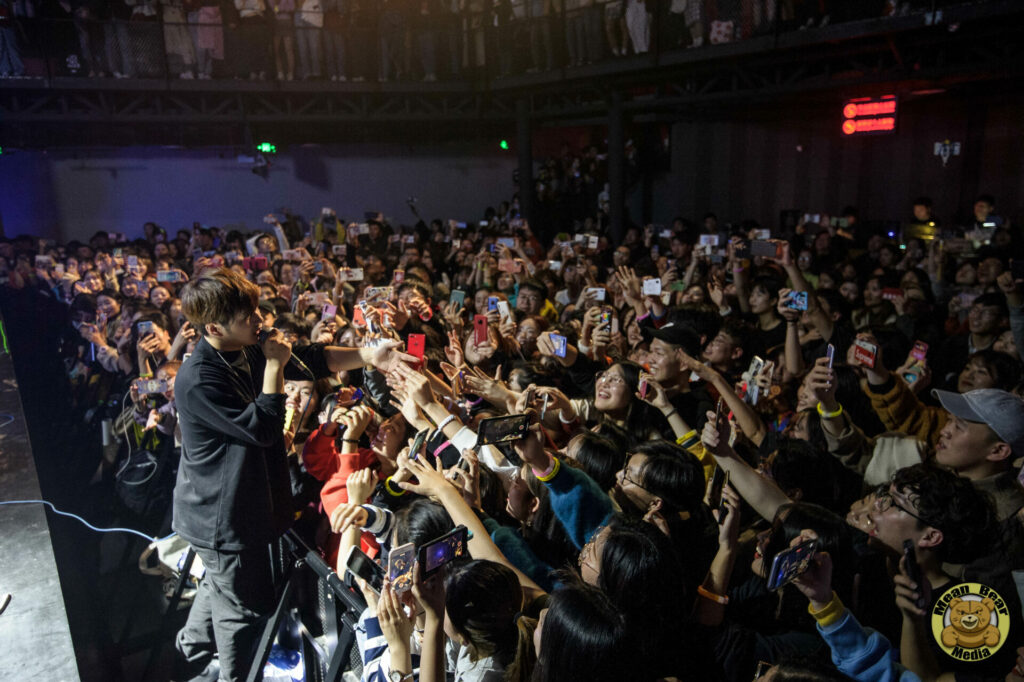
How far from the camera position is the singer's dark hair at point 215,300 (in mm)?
2479

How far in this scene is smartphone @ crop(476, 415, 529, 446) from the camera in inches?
90.0

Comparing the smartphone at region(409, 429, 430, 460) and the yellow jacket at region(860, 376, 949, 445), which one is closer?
the smartphone at region(409, 429, 430, 460)

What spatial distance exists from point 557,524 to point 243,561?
4.02 feet

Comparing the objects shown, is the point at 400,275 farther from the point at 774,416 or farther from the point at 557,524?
the point at 557,524

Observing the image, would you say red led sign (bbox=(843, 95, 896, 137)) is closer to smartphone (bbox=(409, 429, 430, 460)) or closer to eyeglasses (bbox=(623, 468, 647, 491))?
eyeglasses (bbox=(623, 468, 647, 491))

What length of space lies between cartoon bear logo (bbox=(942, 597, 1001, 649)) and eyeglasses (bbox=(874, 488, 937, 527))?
36 cm

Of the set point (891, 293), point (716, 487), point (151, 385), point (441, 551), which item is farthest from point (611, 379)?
point (891, 293)

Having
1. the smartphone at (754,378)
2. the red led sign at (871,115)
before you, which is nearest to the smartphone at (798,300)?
the smartphone at (754,378)

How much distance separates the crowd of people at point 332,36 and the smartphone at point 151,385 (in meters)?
8.06

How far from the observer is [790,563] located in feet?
5.59

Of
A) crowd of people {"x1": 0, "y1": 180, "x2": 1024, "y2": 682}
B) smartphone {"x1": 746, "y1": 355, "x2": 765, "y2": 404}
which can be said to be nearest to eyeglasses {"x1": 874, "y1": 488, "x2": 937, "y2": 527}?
crowd of people {"x1": 0, "y1": 180, "x2": 1024, "y2": 682}

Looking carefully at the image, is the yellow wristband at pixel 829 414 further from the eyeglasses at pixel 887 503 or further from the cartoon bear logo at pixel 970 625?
the cartoon bear logo at pixel 970 625

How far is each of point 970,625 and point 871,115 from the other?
35.0 feet

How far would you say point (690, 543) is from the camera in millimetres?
2373
